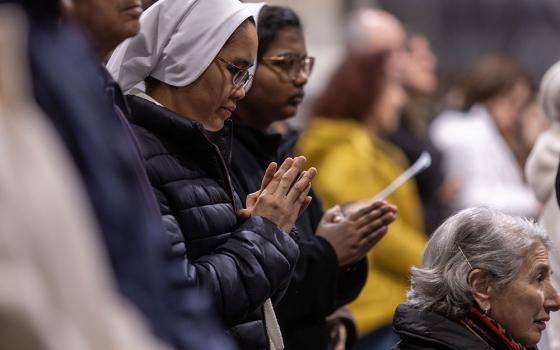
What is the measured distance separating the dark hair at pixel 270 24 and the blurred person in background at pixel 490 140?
4.36 meters

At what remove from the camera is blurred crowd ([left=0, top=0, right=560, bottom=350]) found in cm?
178

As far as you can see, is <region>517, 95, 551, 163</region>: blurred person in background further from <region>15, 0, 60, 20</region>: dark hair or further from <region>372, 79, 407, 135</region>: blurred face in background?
<region>15, 0, 60, 20</region>: dark hair

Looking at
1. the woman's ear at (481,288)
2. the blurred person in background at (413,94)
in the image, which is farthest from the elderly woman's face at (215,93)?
the blurred person in background at (413,94)

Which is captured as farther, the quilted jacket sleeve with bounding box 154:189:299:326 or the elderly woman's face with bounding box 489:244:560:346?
the elderly woman's face with bounding box 489:244:560:346

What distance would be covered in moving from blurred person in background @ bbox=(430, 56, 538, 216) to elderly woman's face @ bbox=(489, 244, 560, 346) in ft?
15.3

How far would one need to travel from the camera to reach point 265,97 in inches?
179

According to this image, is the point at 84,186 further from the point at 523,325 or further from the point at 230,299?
the point at 523,325

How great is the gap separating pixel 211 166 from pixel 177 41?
0.39 meters

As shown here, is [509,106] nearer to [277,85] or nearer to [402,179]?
[402,179]

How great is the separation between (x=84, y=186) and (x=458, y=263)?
2260 millimetres

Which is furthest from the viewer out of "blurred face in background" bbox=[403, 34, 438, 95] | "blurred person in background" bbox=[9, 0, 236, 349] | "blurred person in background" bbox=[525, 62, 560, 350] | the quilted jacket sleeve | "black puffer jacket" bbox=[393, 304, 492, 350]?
"blurred face in background" bbox=[403, 34, 438, 95]

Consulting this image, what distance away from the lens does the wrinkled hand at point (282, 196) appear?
3496 millimetres

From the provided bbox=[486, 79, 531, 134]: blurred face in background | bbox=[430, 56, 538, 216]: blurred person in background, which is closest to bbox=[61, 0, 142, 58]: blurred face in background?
bbox=[430, 56, 538, 216]: blurred person in background

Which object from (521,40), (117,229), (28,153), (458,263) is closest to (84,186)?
(117,229)
